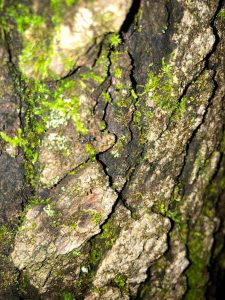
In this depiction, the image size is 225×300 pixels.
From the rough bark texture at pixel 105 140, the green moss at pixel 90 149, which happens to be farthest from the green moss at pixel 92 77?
the green moss at pixel 90 149

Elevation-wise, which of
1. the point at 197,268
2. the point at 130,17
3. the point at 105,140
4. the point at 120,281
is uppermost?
the point at 130,17

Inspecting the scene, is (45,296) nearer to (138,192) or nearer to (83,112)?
(138,192)

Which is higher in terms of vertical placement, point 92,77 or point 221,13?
point 221,13

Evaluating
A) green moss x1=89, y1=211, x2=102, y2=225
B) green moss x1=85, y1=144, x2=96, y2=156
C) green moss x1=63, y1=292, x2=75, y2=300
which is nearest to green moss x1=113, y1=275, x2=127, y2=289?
green moss x1=63, y1=292, x2=75, y2=300

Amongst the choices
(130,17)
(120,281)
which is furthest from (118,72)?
(120,281)

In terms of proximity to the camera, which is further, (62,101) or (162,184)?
(162,184)

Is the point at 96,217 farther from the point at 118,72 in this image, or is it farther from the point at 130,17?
the point at 130,17

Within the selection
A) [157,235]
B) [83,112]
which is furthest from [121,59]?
[157,235]

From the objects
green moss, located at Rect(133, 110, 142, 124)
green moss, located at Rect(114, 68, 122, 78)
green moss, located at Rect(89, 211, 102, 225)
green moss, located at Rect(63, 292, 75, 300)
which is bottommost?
green moss, located at Rect(63, 292, 75, 300)

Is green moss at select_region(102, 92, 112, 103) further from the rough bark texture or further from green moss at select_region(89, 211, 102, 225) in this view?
green moss at select_region(89, 211, 102, 225)
